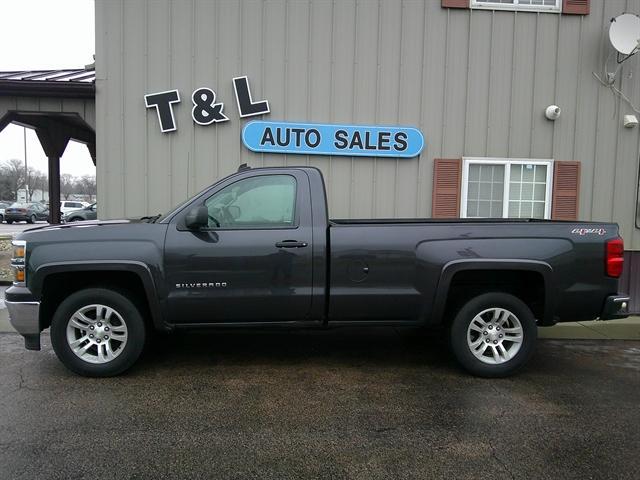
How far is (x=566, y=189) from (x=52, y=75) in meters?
8.42

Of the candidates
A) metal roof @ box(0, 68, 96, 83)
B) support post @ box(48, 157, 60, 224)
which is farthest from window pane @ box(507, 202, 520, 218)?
support post @ box(48, 157, 60, 224)

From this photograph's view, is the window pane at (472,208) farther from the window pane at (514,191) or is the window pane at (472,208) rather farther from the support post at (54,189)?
the support post at (54,189)

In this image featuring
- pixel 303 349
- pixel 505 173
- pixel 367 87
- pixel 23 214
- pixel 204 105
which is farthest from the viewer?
pixel 23 214

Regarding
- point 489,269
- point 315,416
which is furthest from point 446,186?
point 315,416

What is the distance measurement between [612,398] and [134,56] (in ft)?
23.9

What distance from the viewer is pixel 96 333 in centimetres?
449

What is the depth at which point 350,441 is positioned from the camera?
342 centimetres

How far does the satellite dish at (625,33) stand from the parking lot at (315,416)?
4505 mm

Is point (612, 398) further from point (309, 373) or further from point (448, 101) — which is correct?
point (448, 101)

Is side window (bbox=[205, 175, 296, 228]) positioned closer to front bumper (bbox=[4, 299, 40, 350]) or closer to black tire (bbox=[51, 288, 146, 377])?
black tire (bbox=[51, 288, 146, 377])

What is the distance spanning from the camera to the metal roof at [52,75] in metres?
7.80

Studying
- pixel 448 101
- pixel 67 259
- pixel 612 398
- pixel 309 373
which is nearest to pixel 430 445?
pixel 309 373

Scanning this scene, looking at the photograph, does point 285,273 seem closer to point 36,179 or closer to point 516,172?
point 516,172

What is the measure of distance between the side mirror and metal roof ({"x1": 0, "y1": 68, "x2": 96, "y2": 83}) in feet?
15.1
